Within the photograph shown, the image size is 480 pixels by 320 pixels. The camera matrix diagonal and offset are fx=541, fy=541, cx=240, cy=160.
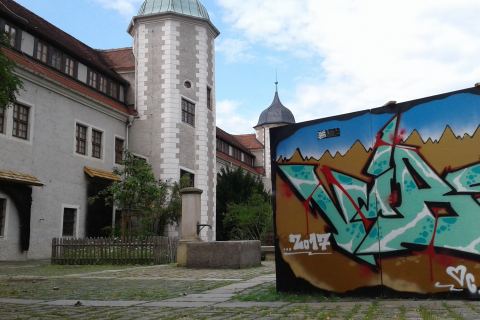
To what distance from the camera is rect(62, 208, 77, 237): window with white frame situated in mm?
24406

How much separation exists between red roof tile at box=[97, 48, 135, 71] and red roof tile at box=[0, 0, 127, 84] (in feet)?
1.78

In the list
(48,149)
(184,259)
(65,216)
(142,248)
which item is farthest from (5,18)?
(184,259)

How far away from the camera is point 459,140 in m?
7.20

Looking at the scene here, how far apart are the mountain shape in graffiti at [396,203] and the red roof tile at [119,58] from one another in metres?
25.2

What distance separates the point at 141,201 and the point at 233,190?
1610cm

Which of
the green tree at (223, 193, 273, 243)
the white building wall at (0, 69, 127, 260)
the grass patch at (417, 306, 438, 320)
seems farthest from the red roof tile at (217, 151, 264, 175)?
the grass patch at (417, 306, 438, 320)

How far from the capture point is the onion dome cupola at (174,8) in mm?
31019

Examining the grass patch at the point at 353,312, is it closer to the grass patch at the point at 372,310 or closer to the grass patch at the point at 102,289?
the grass patch at the point at 372,310

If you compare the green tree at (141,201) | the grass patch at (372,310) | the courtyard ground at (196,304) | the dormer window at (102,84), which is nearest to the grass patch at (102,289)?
the courtyard ground at (196,304)

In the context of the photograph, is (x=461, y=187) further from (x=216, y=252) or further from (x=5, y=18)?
(x=5, y=18)

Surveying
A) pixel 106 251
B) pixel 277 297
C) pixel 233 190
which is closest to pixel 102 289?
pixel 277 297

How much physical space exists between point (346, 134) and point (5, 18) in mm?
18235

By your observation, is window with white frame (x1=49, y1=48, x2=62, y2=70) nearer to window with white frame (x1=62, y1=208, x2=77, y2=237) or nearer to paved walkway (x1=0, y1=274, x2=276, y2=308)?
window with white frame (x1=62, y1=208, x2=77, y2=237)
